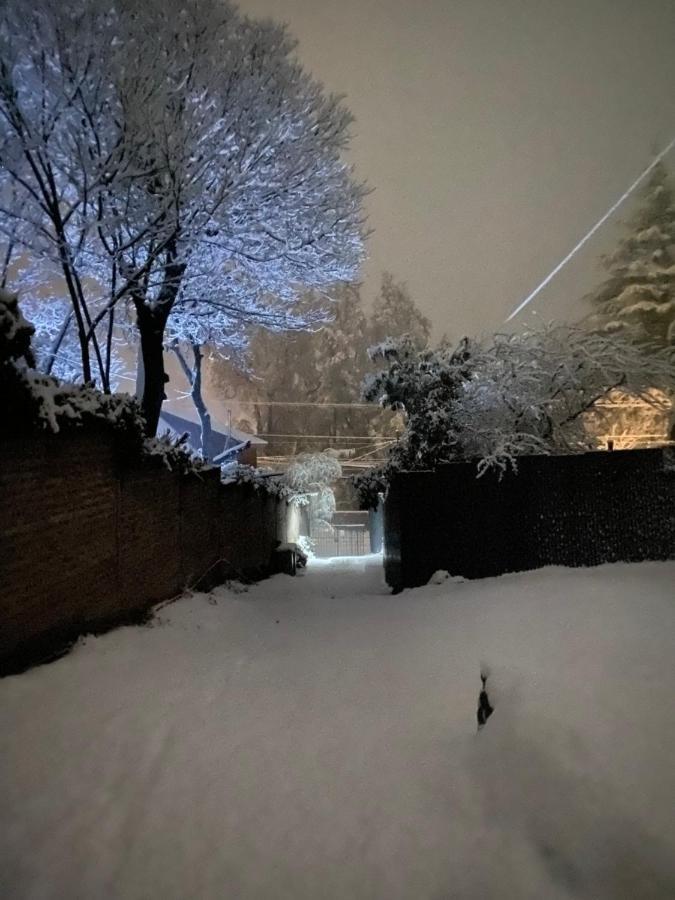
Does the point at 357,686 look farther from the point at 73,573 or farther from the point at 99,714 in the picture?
the point at 73,573

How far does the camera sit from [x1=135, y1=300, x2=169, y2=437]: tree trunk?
40.2ft

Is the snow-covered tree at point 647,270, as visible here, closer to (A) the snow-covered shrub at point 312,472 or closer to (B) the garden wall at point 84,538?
(A) the snow-covered shrub at point 312,472

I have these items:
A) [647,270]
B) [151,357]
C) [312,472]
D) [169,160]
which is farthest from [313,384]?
[169,160]

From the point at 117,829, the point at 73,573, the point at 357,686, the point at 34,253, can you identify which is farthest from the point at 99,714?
the point at 34,253

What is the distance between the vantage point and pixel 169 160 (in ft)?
33.1

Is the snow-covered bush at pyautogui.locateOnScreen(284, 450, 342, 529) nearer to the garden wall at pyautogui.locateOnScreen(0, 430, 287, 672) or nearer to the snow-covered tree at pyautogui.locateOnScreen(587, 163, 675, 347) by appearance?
the snow-covered tree at pyautogui.locateOnScreen(587, 163, 675, 347)

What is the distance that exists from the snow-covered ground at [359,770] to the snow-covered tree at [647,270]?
19453 millimetres

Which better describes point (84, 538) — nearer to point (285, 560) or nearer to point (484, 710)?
point (484, 710)

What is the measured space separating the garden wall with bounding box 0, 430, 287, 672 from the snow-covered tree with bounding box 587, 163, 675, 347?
18475 millimetres

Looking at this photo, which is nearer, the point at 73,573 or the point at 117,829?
the point at 117,829

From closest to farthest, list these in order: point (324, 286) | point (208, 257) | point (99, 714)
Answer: point (99, 714), point (208, 257), point (324, 286)

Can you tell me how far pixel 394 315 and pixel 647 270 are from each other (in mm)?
20100

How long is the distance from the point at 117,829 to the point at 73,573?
300 cm

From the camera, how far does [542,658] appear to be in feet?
14.9
